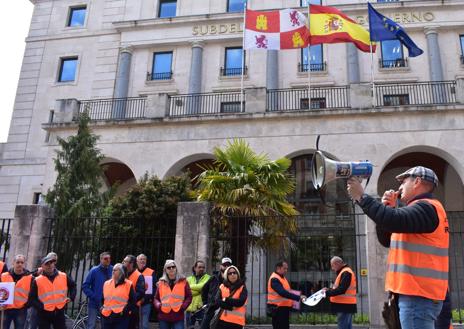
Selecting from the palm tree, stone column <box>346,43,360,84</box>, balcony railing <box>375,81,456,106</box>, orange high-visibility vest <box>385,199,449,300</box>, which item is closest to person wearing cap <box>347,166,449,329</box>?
orange high-visibility vest <box>385,199,449,300</box>

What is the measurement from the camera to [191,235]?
1156 cm

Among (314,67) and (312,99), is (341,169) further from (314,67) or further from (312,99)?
(314,67)

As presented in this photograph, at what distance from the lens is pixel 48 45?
1163 inches

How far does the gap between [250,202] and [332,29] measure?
10.8 m

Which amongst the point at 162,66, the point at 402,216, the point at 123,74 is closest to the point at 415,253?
the point at 402,216

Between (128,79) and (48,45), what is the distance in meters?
6.70

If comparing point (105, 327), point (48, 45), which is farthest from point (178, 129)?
point (48, 45)

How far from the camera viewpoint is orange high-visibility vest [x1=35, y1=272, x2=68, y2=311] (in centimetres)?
872

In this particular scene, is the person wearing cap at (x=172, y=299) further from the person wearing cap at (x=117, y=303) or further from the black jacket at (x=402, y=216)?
the black jacket at (x=402, y=216)

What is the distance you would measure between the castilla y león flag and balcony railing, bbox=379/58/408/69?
7.19 m

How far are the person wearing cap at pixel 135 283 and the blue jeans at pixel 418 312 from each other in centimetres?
647

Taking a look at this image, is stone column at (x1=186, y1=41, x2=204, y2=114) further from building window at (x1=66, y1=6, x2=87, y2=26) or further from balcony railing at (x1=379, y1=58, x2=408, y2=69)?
balcony railing at (x1=379, y1=58, x2=408, y2=69)

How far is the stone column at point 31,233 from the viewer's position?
12305mm

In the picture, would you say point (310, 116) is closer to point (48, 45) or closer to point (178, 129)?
point (178, 129)
